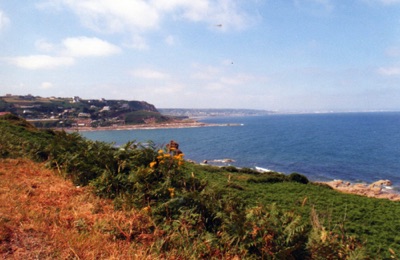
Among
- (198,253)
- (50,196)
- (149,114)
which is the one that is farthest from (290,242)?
(149,114)

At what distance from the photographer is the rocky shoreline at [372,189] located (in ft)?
103

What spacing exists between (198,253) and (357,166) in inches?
2212

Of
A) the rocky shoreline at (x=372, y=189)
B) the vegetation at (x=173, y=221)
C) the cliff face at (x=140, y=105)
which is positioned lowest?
the rocky shoreline at (x=372, y=189)

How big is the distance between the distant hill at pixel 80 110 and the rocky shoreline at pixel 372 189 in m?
78.1

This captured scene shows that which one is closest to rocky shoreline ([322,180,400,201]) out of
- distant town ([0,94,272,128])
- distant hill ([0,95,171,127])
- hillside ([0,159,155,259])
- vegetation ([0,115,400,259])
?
vegetation ([0,115,400,259])

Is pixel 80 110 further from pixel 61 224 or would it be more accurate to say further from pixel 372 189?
pixel 61 224

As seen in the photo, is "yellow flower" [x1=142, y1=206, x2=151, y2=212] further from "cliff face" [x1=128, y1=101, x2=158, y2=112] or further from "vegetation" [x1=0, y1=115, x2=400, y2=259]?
"cliff face" [x1=128, y1=101, x2=158, y2=112]

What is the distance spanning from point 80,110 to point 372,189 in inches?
5329

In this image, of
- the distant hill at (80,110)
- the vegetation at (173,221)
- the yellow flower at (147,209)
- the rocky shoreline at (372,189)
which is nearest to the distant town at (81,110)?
the distant hill at (80,110)

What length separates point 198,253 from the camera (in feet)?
10.2

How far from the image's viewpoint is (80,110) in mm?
137625

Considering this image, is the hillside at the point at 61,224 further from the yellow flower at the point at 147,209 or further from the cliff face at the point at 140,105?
the cliff face at the point at 140,105

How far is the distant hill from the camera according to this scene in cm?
9731

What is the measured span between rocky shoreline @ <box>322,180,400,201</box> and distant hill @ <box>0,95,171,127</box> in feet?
256
